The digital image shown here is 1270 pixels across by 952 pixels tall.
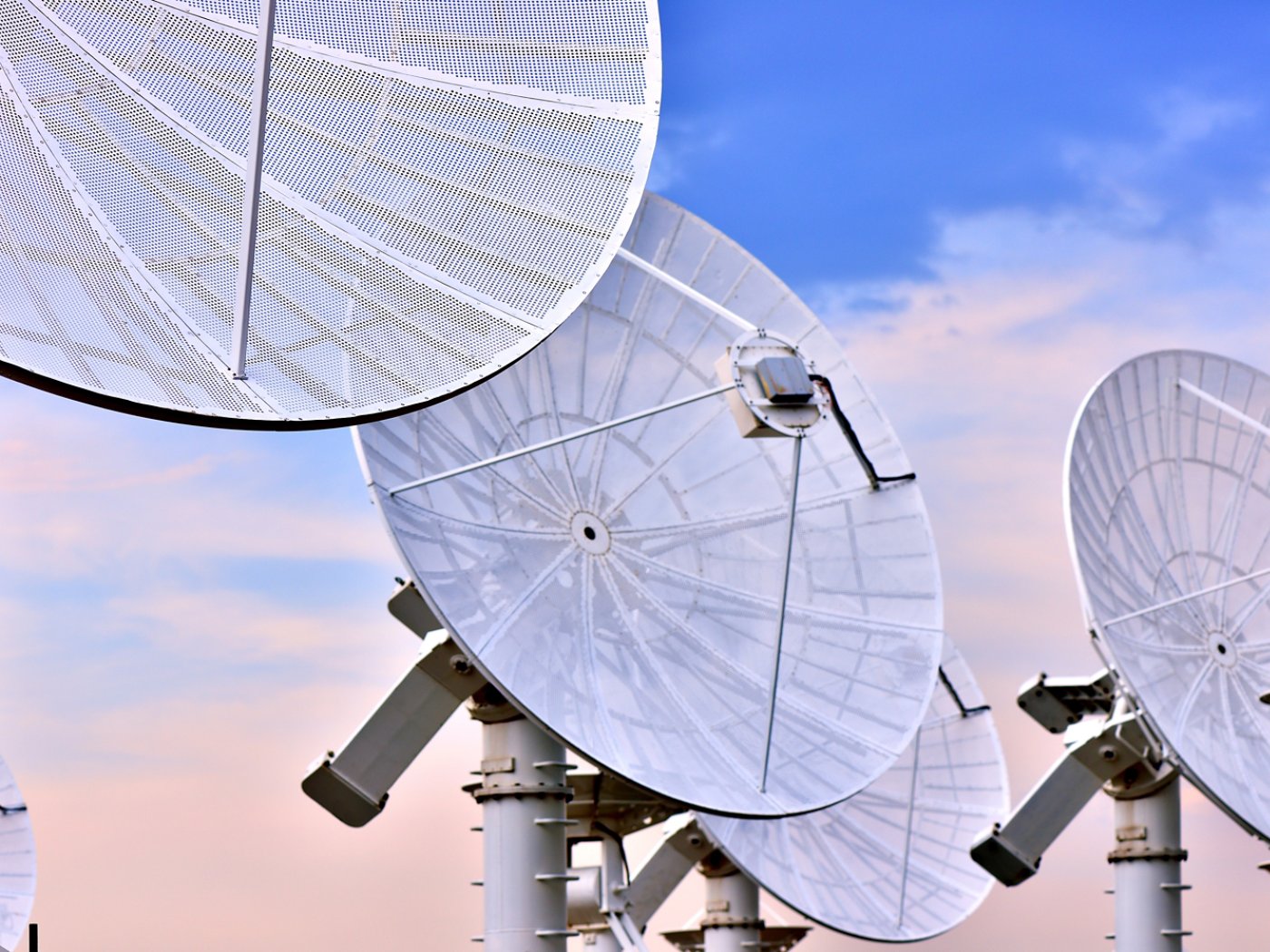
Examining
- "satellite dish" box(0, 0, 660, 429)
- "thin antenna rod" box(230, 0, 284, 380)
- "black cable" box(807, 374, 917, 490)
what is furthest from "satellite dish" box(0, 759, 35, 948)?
"thin antenna rod" box(230, 0, 284, 380)

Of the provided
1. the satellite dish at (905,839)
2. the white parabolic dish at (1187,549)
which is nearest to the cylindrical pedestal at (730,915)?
the satellite dish at (905,839)

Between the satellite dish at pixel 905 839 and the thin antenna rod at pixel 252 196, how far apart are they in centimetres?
1672

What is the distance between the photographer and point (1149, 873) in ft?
102

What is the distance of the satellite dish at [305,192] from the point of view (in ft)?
52.3

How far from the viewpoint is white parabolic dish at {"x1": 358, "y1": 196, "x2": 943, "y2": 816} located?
22703mm

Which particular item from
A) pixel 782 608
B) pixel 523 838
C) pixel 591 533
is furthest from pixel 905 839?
pixel 782 608

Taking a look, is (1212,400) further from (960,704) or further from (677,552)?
(677,552)

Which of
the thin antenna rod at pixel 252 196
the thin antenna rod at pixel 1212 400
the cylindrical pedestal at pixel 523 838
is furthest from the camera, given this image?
the thin antenna rod at pixel 1212 400

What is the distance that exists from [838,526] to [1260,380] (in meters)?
9.69

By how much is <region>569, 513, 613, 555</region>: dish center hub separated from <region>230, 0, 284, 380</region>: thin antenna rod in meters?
9.25

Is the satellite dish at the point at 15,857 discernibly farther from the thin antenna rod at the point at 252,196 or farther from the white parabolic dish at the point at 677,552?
the thin antenna rod at the point at 252,196

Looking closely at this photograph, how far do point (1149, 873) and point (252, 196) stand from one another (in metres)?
20.3

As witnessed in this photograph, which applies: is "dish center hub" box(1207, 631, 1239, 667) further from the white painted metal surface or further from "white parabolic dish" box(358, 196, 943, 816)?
the white painted metal surface

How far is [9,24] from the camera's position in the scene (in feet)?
59.2
